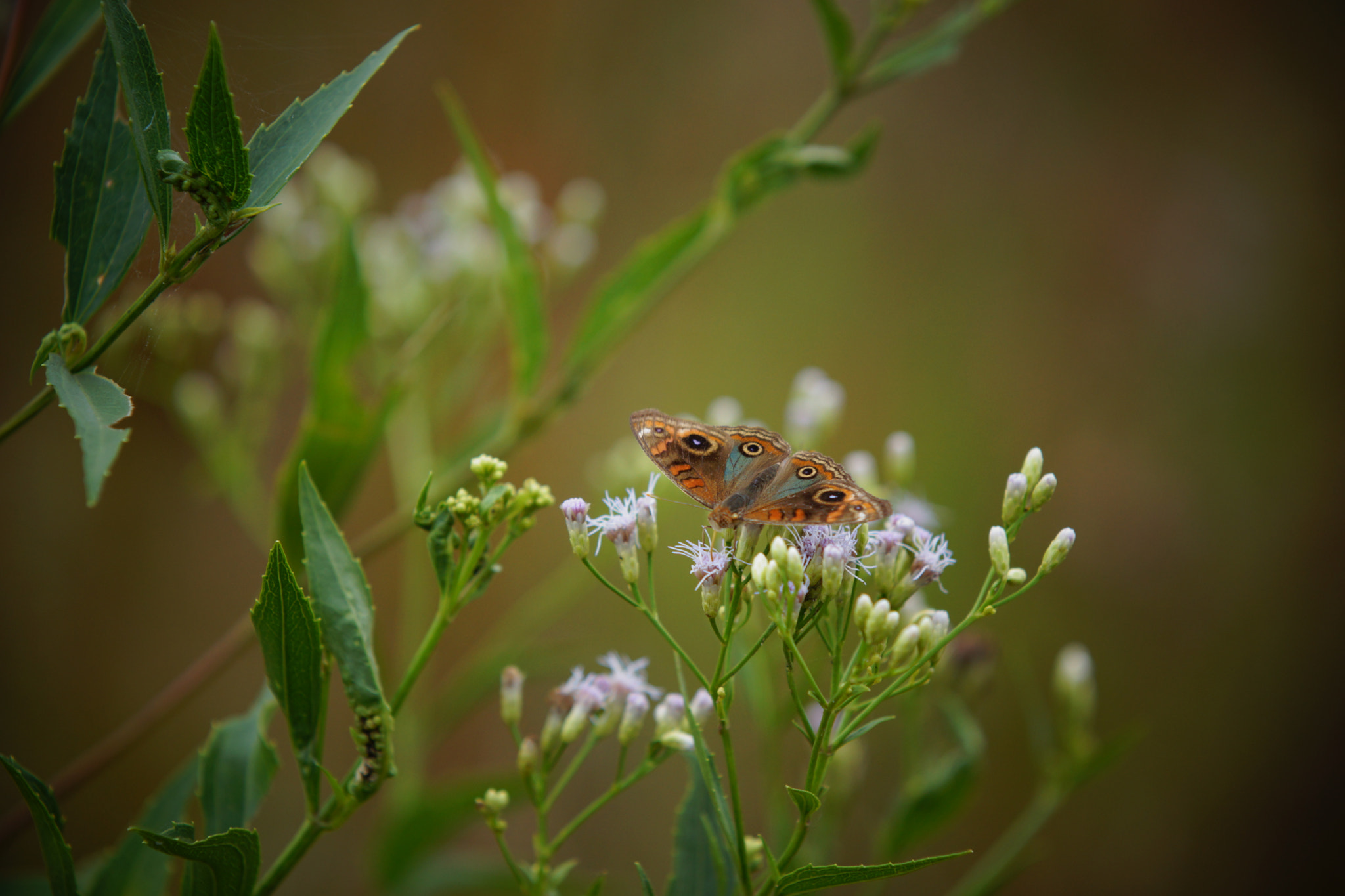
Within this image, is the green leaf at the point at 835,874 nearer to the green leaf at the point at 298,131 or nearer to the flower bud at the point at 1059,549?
the flower bud at the point at 1059,549

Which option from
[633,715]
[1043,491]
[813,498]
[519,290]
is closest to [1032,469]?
[1043,491]

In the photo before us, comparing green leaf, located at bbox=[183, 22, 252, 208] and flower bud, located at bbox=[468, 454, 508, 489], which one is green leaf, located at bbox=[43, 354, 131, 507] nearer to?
green leaf, located at bbox=[183, 22, 252, 208]

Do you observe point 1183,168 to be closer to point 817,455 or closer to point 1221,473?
point 1221,473

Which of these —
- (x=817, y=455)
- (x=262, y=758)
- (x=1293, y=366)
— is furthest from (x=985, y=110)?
(x=262, y=758)

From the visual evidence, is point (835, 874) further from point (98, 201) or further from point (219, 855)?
point (98, 201)

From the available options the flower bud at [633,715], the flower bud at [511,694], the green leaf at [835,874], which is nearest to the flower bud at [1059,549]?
the green leaf at [835,874]
